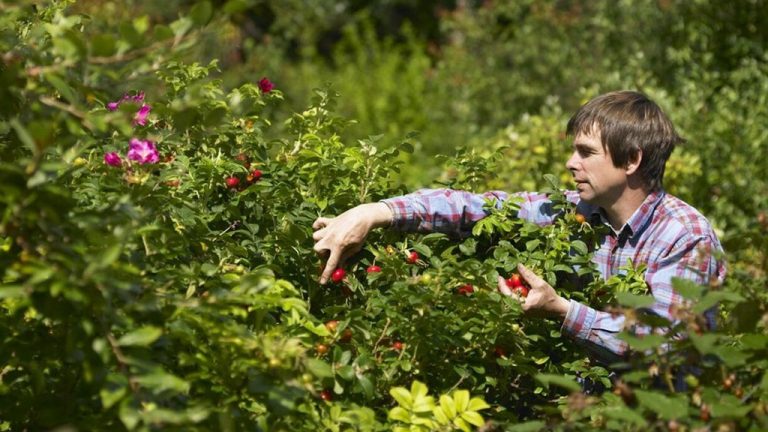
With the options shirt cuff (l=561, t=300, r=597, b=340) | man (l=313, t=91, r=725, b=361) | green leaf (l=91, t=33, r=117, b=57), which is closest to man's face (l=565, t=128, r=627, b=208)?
man (l=313, t=91, r=725, b=361)

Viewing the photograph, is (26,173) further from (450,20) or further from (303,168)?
(450,20)

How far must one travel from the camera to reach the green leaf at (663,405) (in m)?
1.79

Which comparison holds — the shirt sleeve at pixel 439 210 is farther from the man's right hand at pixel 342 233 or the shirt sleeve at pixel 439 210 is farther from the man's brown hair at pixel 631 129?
the man's brown hair at pixel 631 129

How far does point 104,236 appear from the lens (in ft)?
6.07

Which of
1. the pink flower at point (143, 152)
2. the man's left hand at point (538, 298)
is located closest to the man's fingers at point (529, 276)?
the man's left hand at point (538, 298)

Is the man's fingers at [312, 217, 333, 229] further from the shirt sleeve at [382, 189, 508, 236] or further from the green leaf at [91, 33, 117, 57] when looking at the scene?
the green leaf at [91, 33, 117, 57]

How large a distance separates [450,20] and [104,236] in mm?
8668

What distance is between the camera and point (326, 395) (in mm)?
2229

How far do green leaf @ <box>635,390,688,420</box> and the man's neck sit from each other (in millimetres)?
1068

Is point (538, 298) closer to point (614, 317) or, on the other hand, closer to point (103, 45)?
point (614, 317)

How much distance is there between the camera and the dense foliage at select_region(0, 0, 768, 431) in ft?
5.78

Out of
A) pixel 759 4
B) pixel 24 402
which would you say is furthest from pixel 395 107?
pixel 24 402

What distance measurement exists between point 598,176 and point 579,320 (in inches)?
20.4

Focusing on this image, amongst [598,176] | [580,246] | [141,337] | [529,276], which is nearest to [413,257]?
[529,276]
